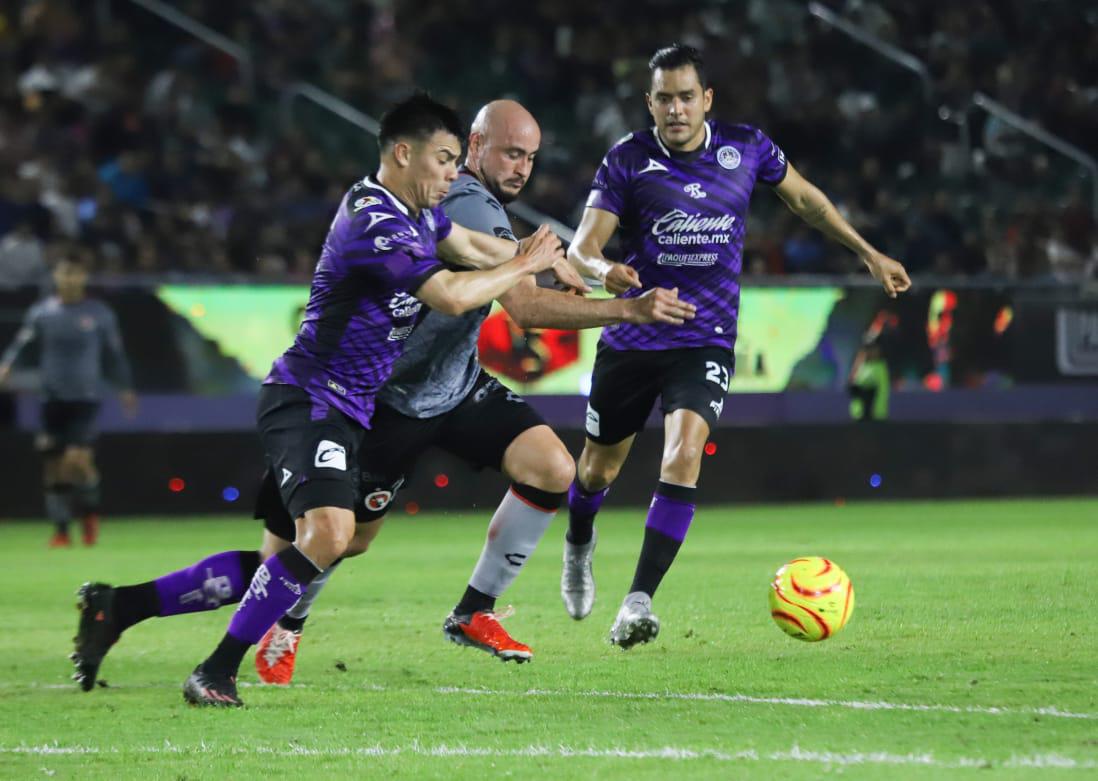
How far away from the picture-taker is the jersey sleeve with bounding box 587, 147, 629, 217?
8086mm

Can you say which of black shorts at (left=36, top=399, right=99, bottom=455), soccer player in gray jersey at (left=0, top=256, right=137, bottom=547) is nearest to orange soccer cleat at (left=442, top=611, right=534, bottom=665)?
soccer player in gray jersey at (left=0, top=256, right=137, bottom=547)

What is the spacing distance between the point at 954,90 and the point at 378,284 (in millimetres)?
15082

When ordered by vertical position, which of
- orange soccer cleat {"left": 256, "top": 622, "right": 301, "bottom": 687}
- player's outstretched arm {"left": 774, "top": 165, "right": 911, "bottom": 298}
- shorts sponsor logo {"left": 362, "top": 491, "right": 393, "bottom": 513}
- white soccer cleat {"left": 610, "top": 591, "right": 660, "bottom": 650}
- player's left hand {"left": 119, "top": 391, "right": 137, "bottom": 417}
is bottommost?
player's left hand {"left": 119, "top": 391, "right": 137, "bottom": 417}

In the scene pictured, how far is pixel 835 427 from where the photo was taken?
16.3 meters

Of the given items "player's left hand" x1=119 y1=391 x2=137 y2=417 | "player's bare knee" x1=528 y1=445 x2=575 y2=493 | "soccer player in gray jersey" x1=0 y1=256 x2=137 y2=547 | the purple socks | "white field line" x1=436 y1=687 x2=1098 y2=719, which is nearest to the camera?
"white field line" x1=436 y1=687 x2=1098 y2=719

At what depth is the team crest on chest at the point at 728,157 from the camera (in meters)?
8.15

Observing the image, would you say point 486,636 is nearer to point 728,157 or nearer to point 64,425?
point 728,157

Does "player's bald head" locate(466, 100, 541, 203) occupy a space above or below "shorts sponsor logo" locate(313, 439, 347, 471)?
above

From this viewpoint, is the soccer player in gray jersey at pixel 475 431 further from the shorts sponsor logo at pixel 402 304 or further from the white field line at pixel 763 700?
the white field line at pixel 763 700

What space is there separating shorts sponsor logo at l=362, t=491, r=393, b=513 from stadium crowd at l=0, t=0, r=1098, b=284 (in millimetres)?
8745

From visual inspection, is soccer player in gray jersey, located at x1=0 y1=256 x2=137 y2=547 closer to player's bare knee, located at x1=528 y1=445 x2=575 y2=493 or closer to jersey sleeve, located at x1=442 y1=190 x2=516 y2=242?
player's bare knee, located at x1=528 y1=445 x2=575 y2=493

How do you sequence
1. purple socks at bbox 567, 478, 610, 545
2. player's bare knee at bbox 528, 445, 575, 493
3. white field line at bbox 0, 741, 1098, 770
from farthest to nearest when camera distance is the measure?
purple socks at bbox 567, 478, 610, 545
player's bare knee at bbox 528, 445, 575, 493
white field line at bbox 0, 741, 1098, 770

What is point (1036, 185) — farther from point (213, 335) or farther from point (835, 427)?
point (213, 335)

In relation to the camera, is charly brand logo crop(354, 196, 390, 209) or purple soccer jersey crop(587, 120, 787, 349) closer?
charly brand logo crop(354, 196, 390, 209)
